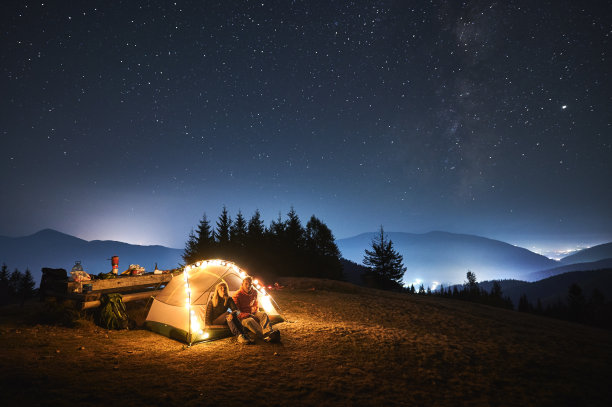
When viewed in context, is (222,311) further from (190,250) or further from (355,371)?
(190,250)

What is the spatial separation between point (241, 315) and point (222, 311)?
628 mm

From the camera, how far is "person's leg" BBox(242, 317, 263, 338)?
21.2ft

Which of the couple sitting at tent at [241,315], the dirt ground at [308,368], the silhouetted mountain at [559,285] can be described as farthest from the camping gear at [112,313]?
the silhouetted mountain at [559,285]

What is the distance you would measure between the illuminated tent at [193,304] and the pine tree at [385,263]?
89.5ft

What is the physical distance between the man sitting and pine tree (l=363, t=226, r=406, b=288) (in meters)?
28.4

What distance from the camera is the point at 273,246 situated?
35.7 meters

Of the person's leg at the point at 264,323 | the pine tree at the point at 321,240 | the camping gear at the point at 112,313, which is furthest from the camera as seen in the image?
the pine tree at the point at 321,240

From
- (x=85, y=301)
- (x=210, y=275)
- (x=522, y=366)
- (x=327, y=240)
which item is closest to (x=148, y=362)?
(x=210, y=275)

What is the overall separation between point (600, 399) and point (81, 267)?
1257cm

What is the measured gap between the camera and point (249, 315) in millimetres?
6762

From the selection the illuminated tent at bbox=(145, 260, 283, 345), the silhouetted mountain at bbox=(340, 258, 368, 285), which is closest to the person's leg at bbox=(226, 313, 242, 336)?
the illuminated tent at bbox=(145, 260, 283, 345)

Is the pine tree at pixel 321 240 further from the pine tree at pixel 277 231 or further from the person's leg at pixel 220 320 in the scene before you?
the person's leg at pixel 220 320

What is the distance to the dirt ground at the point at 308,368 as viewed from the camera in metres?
3.89

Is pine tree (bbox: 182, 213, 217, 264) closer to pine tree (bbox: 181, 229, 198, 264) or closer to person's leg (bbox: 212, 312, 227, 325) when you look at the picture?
pine tree (bbox: 181, 229, 198, 264)
